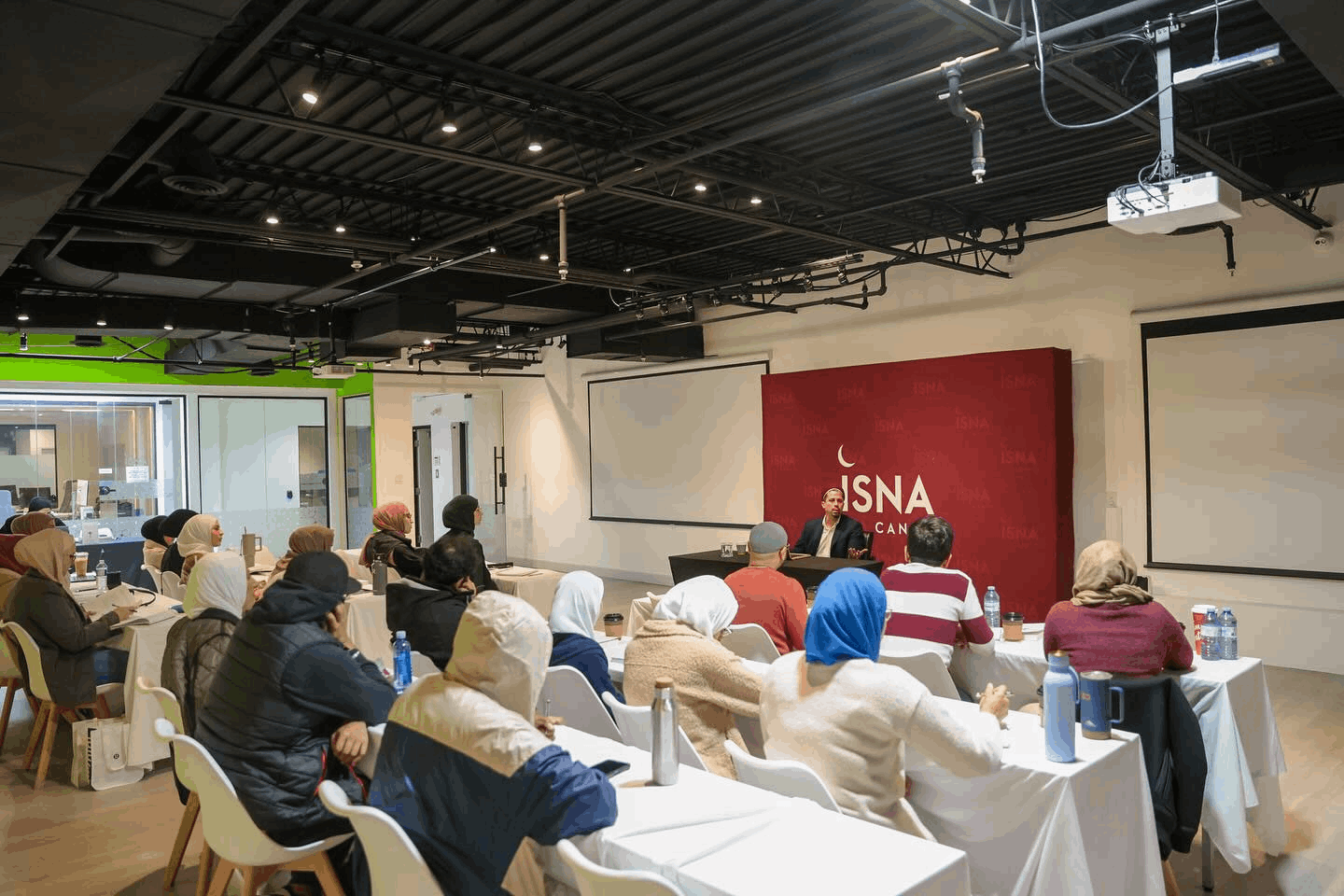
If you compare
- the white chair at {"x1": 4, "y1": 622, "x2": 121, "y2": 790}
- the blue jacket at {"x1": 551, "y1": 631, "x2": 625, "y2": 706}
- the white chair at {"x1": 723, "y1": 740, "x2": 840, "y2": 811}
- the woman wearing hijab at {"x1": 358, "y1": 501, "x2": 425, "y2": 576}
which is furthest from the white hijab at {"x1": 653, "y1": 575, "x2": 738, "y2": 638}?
the white chair at {"x1": 4, "y1": 622, "x2": 121, "y2": 790}

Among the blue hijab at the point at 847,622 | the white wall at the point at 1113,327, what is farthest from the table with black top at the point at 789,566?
the blue hijab at the point at 847,622

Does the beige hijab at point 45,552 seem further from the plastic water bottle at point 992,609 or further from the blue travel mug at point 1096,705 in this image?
the blue travel mug at point 1096,705

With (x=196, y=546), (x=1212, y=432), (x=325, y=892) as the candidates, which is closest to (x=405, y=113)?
(x=196, y=546)

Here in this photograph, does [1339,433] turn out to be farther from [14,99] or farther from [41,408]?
[41,408]

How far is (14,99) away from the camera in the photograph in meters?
3.11

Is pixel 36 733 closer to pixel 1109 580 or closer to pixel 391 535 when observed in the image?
pixel 391 535

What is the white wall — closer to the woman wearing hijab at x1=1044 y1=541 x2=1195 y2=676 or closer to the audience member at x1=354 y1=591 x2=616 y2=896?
the woman wearing hijab at x1=1044 y1=541 x2=1195 y2=676

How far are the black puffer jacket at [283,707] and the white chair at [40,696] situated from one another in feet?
9.54

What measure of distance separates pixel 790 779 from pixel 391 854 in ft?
3.21

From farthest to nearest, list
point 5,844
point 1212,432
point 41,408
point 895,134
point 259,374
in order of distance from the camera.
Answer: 1. point 259,374
2. point 41,408
3. point 1212,432
4. point 895,134
5. point 5,844

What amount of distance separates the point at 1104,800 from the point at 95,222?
6552 millimetres

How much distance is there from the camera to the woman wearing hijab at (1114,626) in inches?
127

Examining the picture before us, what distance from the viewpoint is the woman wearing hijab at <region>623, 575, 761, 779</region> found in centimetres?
296

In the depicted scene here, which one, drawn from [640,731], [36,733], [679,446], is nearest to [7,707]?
[36,733]
